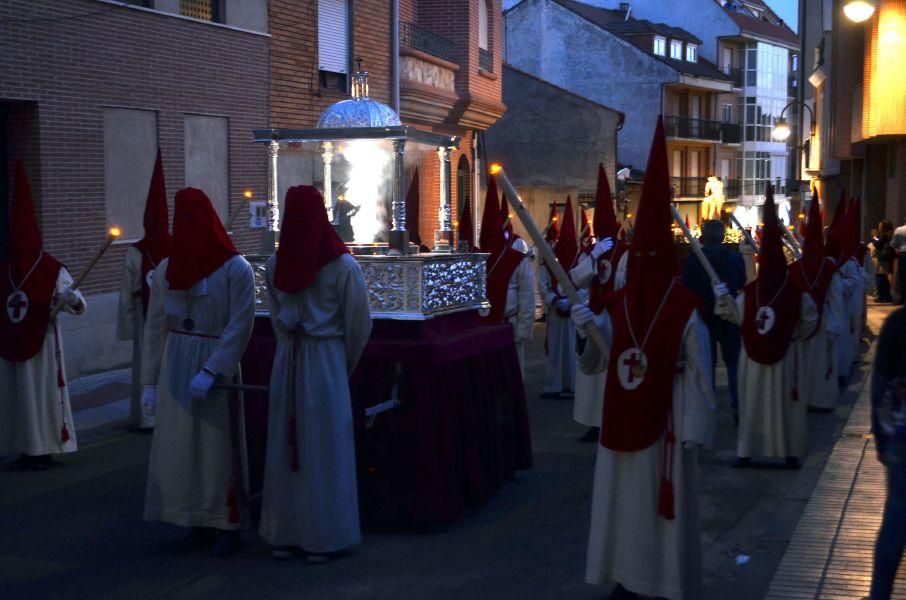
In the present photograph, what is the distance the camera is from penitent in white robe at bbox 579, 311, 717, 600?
18.9 ft

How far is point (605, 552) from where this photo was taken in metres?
5.91

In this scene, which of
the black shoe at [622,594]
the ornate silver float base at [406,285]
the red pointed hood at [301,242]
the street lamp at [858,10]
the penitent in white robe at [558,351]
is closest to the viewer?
the black shoe at [622,594]

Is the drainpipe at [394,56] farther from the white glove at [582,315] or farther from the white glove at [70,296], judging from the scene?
the white glove at [582,315]

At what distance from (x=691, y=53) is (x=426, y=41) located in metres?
42.0

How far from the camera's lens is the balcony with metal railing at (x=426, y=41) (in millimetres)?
22844

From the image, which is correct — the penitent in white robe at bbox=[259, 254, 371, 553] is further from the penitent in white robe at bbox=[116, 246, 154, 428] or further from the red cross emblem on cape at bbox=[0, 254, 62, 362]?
the penitent in white robe at bbox=[116, 246, 154, 428]

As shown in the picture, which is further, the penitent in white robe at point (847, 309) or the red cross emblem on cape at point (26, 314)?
the penitent in white robe at point (847, 309)

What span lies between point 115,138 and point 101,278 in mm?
1861

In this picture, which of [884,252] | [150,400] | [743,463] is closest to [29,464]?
[150,400]

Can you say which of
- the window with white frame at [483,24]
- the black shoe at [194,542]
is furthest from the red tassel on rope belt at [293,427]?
the window with white frame at [483,24]

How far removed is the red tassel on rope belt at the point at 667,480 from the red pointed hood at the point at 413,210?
3.91 meters

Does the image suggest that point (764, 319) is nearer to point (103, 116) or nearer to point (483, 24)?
point (103, 116)

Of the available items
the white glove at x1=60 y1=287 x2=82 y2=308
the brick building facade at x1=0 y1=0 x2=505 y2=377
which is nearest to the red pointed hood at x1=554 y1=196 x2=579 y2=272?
the brick building facade at x1=0 y1=0 x2=505 y2=377

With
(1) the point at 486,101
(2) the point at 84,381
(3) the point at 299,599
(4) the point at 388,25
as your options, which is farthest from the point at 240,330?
(1) the point at 486,101
